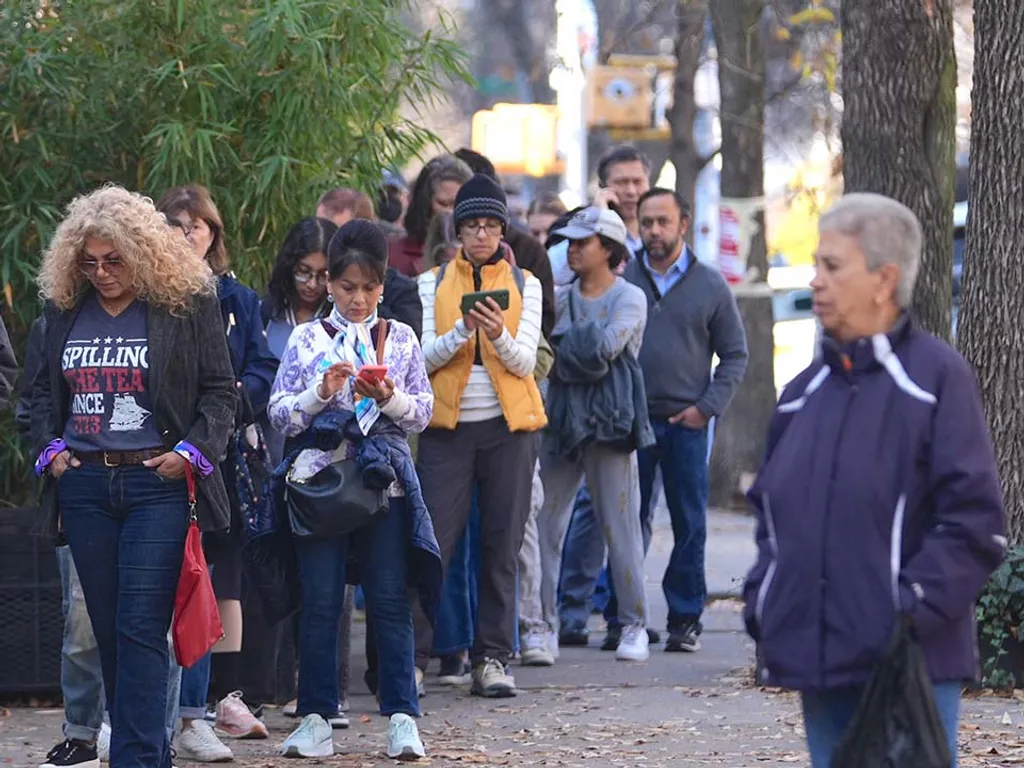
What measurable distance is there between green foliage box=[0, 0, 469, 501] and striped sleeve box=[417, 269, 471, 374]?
31.5 inches

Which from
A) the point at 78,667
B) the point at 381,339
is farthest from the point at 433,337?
the point at 78,667

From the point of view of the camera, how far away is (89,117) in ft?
28.4

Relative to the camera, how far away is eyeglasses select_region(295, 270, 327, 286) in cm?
789

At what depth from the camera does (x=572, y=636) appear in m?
10.2

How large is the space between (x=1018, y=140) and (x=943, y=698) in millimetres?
4673

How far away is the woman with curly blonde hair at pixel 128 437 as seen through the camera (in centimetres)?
610

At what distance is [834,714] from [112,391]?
265cm

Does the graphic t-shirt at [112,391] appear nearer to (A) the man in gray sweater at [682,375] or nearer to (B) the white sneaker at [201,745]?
(B) the white sneaker at [201,745]

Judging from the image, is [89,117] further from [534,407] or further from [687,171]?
[687,171]

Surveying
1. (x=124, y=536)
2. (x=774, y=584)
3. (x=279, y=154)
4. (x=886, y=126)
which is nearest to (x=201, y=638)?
(x=124, y=536)

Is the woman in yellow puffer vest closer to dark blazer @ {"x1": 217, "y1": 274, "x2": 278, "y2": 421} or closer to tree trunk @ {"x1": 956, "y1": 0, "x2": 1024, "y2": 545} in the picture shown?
dark blazer @ {"x1": 217, "y1": 274, "x2": 278, "y2": 421}

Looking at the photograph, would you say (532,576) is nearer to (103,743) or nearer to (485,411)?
(485,411)

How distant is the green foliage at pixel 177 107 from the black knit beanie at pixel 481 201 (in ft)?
2.71

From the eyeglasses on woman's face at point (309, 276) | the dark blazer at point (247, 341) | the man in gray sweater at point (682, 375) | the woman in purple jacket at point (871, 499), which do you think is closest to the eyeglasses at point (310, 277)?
the eyeglasses on woman's face at point (309, 276)
